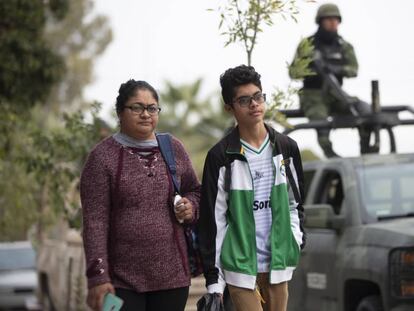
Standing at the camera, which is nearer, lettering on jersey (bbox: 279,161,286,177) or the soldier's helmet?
lettering on jersey (bbox: 279,161,286,177)

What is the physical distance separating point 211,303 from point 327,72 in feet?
18.9

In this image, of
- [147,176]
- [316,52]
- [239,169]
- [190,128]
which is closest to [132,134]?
[147,176]

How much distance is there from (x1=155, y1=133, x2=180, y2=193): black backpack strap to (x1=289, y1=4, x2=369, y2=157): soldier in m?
4.87

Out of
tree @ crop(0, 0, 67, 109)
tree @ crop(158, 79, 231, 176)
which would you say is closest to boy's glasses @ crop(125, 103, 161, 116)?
tree @ crop(0, 0, 67, 109)

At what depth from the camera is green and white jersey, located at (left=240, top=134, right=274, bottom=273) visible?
5.46 m

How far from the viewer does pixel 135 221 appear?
5.57m

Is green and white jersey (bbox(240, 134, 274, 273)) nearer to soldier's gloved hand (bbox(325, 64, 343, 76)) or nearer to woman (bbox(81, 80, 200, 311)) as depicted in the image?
woman (bbox(81, 80, 200, 311))

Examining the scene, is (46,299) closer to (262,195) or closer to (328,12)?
(328,12)

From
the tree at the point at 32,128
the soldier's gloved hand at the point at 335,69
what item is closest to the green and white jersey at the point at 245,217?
the soldier's gloved hand at the point at 335,69

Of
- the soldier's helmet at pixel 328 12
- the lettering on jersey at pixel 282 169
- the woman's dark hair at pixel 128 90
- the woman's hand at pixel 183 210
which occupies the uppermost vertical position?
the soldier's helmet at pixel 328 12

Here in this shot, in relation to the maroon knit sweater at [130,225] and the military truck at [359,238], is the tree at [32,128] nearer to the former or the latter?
the military truck at [359,238]

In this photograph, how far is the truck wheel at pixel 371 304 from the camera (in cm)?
824

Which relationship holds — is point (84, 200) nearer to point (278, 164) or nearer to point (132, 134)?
point (132, 134)

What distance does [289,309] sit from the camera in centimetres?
984
